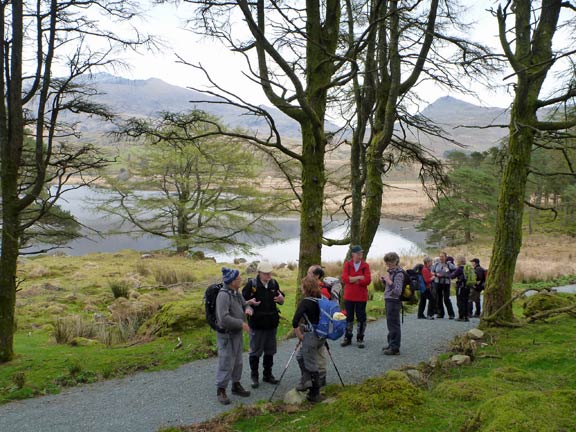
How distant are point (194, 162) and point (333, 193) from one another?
10.4 m

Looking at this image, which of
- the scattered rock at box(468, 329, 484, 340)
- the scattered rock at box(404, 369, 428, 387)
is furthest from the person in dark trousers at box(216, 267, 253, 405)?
the scattered rock at box(468, 329, 484, 340)

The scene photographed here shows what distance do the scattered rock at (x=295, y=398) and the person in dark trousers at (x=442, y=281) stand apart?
6773mm

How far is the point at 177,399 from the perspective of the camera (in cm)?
626

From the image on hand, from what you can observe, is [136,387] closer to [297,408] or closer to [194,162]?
[297,408]

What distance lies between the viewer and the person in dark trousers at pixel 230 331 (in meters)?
5.95

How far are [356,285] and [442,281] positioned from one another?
14.0 feet

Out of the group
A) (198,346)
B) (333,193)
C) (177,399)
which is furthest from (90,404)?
(333,193)

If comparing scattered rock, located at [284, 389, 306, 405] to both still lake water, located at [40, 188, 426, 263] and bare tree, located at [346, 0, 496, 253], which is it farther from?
still lake water, located at [40, 188, 426, 263]

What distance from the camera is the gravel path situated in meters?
5.60

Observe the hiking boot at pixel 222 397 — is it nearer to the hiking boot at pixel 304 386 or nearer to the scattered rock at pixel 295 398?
the scattered rock at pixel 295 398

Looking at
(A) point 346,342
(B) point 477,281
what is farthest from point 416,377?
(B) point 477,281

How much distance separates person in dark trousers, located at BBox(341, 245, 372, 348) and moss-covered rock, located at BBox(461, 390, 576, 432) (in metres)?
3.99

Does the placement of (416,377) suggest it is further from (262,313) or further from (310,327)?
(262,313)

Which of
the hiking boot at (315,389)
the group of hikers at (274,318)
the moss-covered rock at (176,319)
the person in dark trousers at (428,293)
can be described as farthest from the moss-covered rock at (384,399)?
the person in dark trousers at (428,293)
